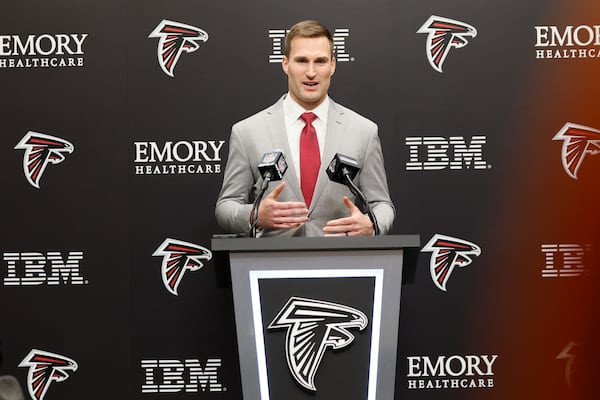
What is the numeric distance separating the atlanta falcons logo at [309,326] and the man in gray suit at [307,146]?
28.5 inches

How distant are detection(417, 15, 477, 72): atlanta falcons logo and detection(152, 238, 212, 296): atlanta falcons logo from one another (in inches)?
65.0

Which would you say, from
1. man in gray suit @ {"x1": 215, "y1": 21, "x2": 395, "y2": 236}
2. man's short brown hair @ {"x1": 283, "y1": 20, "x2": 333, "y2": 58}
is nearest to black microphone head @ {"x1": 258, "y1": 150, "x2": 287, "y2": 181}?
man in gray suit @ {"x1": 215, "y1": 21, "x2": 395, "y2": 236}

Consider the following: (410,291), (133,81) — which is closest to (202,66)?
(133,81)

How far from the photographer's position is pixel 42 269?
4371mm

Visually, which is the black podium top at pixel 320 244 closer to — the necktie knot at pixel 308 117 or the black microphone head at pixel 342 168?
the black microphone head at pixel 342 168

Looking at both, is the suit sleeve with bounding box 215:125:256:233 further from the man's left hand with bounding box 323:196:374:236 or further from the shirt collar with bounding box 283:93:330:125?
the man's left hand with bounding box 323:196:374:236

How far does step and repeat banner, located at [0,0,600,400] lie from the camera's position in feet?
14.3

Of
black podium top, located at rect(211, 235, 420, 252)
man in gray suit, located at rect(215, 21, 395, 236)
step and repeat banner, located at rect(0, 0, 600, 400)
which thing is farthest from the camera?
step and repeat banner, located at rect(0, 0, 600, 400)

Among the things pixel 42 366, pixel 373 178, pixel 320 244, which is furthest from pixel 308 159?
pixel 42 366

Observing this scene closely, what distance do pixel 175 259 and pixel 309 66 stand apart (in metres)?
1.39

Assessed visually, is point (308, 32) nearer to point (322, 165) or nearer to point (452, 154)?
point (322, 165)

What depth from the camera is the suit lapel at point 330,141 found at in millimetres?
3617

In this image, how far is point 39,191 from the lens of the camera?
439 cm

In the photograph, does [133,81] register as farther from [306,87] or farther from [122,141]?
[306,87]
